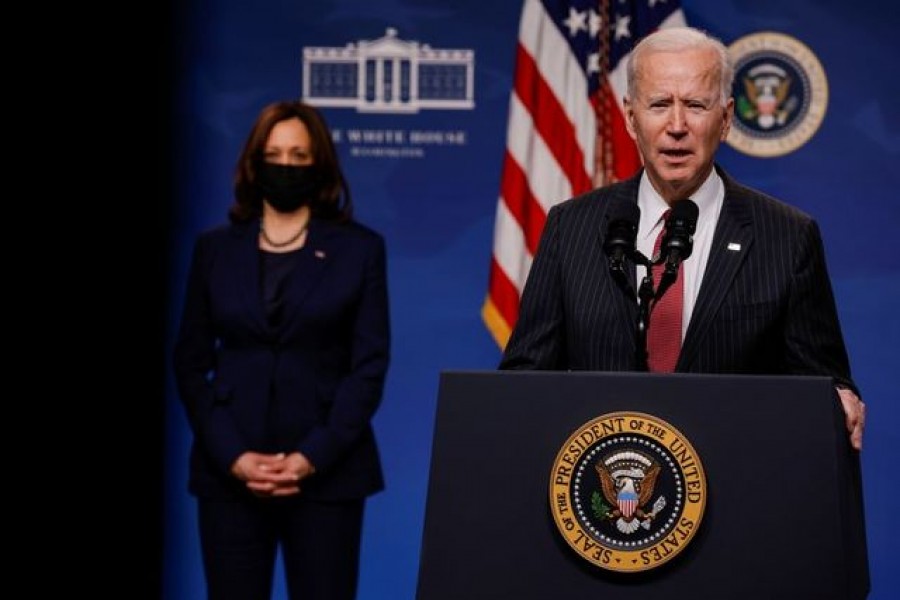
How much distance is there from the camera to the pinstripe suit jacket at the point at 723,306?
2.17 metres

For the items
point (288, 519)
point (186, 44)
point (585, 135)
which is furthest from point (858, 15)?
point (288, 519)

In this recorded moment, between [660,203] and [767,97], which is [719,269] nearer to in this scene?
[660,203]

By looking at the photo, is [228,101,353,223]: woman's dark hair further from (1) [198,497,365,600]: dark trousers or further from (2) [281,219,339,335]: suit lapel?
(1) [198,497,365,600]: dark trousers

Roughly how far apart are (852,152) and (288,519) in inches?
95.1

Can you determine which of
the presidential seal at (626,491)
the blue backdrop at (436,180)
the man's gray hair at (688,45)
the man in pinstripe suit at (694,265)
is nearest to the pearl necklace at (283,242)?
the blue backdrop at (436,180)

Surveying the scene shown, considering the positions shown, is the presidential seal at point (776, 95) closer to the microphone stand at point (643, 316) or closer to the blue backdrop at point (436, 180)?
the blue backdrop at point (436, 180)

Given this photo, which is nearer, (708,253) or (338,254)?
(708,253)

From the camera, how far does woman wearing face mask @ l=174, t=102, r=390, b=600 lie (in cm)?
363

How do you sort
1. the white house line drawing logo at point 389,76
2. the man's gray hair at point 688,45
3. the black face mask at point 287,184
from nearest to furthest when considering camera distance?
1. the man's gray hair at point 688,45
2. the black face mask at point 287,184
3. the white house line drawing logo at point 389,76

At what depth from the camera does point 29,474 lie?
4.31 metres

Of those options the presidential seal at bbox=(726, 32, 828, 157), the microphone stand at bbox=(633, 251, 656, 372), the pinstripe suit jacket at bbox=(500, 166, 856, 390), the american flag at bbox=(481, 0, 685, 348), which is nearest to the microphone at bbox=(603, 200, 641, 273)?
the microphone stand at bbox=(633, 251, 656, 372)

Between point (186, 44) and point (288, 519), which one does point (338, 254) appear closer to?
point (288, 519)

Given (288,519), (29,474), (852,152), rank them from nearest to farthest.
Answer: (288,519), (29,474), (852,152)

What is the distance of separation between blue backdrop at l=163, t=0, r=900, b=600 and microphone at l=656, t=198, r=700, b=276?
2.89 m
